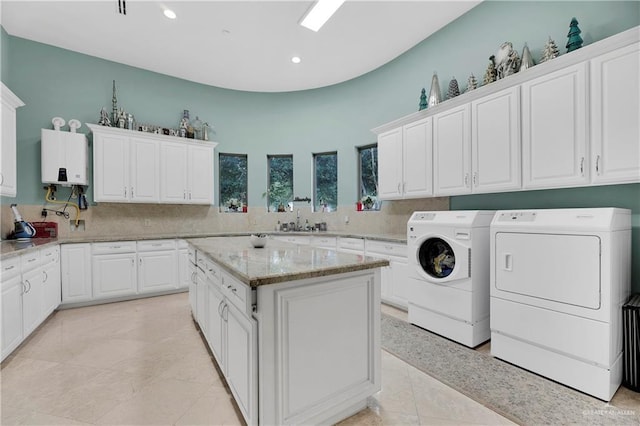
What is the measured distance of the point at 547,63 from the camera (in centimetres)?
234

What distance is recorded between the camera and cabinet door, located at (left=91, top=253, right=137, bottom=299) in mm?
3783

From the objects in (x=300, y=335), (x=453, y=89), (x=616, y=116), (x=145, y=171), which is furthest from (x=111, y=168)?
(x=616, y=116)

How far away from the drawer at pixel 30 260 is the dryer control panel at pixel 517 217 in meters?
4.31

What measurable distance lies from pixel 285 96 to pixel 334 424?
5.37 meters

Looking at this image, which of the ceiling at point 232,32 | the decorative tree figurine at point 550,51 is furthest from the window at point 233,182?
the decorative tree figurine at point 550,51

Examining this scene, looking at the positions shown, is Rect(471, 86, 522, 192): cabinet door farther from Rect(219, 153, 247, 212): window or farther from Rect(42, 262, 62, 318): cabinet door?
Rect(42, 262, 62, 318): cabinet door

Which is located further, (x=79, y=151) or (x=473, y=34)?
(x=79, y=151)

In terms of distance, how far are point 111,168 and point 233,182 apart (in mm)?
1965

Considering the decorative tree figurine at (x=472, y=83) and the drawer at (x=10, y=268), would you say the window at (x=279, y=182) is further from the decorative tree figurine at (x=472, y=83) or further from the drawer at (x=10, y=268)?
the drawer at (x=10, y=268)

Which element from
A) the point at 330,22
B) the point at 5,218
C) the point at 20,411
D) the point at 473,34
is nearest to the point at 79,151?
the point at 5,218

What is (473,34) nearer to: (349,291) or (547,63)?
(547,63)

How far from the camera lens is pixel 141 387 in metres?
2.02

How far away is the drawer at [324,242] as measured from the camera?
442 cm

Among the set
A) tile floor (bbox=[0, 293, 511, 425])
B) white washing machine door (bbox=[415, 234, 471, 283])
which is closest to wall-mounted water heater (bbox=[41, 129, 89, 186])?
tile floor (bbox=[0, 293, 511, 425])
